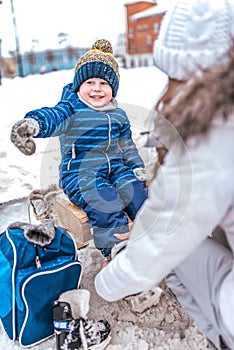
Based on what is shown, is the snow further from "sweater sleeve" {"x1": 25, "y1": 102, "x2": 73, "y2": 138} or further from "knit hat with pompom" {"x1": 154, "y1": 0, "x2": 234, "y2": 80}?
"sweater sleeve" {"x1": 25, "y1": 102, "x2": 73, "y2": 138}

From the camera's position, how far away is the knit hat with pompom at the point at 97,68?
4.49ft

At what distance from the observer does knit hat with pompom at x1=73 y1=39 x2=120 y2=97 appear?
53.8 inches

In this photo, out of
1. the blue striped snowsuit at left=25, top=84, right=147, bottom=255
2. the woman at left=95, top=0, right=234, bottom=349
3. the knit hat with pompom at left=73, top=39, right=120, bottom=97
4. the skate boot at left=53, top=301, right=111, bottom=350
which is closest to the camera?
the woman at left=95, top=0, right=234, bottom=349

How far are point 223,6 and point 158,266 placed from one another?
1.52 ft

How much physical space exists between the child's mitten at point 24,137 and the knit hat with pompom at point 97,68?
1.06ft

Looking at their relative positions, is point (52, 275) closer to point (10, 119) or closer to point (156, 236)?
point (156, 236)

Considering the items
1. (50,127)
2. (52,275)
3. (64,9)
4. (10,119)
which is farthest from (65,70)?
(52,275)

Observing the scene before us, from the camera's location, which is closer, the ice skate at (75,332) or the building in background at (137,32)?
the ice skate at (75,332)

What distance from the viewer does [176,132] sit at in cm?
62

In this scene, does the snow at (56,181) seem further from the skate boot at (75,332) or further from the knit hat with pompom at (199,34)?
the knit hat with pompom at (199,34)

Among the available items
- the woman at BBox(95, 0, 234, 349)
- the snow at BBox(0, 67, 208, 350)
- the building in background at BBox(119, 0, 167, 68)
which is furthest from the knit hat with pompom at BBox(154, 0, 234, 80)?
the building in background at BBox(119, 0, 167, 68)

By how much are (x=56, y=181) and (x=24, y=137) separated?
859 mm

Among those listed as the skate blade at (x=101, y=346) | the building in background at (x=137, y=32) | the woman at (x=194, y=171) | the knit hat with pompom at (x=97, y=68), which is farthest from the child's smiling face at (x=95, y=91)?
the building in background at (x=137, y=32)

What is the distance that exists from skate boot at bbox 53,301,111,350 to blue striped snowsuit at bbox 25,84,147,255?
0.28m
